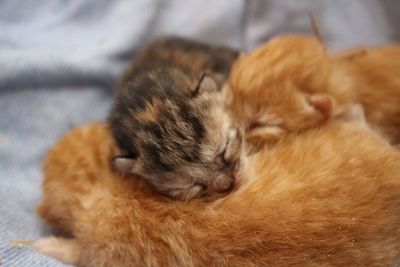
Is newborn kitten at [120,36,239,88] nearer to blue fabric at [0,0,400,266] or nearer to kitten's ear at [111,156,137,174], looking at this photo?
blue fabric at [0,0,400,266]

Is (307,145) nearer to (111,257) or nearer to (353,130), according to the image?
(353,130)

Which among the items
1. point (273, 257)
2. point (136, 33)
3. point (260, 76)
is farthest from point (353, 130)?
point (136, 33)

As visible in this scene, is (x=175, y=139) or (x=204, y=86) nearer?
(x=175, y=139)

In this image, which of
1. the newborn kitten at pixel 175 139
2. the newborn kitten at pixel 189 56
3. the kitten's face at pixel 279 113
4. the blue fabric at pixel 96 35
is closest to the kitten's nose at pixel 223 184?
the newborn kitten at pixel 175 139

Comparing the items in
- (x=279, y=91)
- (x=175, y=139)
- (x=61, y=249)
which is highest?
(x=175, y=139)

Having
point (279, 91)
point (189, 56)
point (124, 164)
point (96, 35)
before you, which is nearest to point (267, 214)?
point (124, 164)

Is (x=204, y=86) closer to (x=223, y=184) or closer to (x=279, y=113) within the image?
(x=279, y=113)

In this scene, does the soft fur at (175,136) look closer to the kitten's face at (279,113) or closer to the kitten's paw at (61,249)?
the kitten's face at (279,113)

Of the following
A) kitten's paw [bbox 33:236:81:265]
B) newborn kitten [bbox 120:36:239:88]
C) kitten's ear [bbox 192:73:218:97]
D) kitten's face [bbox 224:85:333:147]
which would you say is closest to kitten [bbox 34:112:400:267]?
kitten's paw [bbox 33:236:81:265]
